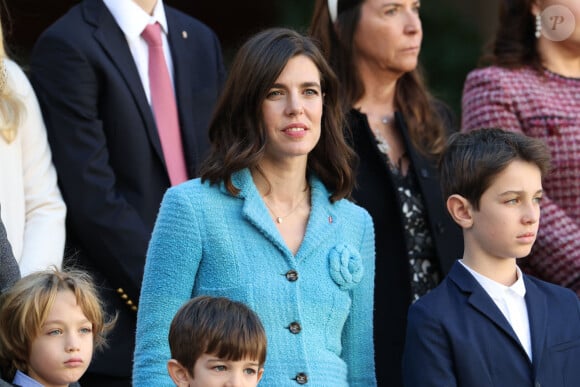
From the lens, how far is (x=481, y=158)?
453 centimetres

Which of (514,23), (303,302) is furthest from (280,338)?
(514,23)

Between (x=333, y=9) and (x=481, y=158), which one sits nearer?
(x=481, y=158)

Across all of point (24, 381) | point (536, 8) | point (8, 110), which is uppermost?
point (536, 8)

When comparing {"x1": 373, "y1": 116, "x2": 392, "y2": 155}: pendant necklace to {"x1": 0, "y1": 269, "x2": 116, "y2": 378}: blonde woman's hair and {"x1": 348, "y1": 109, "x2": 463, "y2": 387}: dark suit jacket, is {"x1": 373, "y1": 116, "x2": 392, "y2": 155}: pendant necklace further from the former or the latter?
{"x1": 0, "y1": 269, "x2": 116, "y2": 378}: blonde woman's hair

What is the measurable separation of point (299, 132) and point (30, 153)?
1.12 metres

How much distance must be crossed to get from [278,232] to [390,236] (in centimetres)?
104

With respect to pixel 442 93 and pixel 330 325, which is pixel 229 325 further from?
pixel 442 93

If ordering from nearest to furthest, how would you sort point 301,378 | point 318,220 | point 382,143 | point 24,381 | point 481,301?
point 24,381, point 301,378, point 481,301, point 318,220, point 382,143

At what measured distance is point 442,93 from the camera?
930 centimetres

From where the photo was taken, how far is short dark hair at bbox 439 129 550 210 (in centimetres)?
449

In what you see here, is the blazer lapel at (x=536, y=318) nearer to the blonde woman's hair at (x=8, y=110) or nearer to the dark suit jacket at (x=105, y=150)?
the dark suit jacket at (x=105, y=150)

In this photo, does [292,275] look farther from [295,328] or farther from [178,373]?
[178,373]

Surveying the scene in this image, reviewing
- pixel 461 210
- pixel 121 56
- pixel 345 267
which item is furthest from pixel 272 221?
pixel 121 56

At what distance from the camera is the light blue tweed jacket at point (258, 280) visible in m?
4.24
